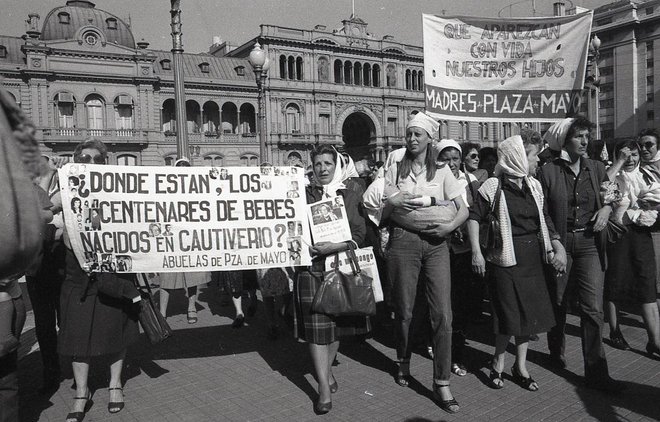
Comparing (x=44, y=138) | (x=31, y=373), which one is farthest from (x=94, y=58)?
(x=31, y=373)

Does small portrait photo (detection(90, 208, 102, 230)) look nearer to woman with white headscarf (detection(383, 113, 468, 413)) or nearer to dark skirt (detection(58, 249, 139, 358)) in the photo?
dark skirt (detection(58, 249, 139, 358))

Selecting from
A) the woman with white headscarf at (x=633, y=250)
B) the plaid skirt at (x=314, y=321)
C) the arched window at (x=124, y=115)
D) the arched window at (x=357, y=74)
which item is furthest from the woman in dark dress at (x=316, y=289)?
the arched window at (x=357, y=74)

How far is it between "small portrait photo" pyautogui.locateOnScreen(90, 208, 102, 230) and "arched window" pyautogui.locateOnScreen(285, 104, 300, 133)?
46.0 meters

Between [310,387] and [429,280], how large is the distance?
1483mm

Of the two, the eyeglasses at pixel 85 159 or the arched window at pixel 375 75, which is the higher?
the arched window at pixel 375 75

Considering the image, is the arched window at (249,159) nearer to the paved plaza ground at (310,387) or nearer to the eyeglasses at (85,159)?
the paved plaza ground at (310,387)

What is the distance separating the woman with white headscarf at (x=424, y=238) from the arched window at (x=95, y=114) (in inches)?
1665

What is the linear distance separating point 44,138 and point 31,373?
128 ft

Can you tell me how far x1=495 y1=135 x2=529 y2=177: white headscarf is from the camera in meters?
4.43

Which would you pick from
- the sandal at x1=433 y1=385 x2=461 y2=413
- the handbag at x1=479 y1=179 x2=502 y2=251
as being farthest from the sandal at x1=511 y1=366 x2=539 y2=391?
the handbag at x1=479 y1=179 x2=502 y2=251

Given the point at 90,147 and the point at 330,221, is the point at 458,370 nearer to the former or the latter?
the point at 330,221

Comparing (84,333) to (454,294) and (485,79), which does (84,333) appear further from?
(485,79)

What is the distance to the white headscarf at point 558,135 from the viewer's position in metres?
4.69

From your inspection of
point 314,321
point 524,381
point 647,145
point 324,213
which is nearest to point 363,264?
point 324,213
